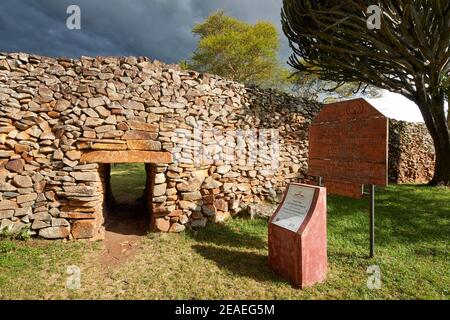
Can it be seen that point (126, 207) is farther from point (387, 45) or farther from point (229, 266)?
point (387, 45)

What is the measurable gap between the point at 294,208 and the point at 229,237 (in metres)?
1.75

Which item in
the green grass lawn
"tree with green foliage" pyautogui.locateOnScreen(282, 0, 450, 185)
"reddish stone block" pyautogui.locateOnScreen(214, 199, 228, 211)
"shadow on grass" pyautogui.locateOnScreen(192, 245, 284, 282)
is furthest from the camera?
"tree with green foliage" pyautogui.locateOnScreen(282, 0, 450, 185)

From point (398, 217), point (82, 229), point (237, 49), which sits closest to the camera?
point (82, 229)

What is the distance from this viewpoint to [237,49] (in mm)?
15953

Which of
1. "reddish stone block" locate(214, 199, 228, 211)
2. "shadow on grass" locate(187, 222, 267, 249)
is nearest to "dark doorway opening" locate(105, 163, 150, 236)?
"shadow on grass" locate(187, 222, 267, 249)

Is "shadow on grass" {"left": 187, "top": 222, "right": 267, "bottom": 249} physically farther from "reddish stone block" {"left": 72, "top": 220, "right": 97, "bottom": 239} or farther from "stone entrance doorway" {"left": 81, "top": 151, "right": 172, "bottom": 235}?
"reddish stone block" {"left": 72, "top": 220, "right": 97, "bottom": 239}

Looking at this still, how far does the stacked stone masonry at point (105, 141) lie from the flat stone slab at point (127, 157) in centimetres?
2

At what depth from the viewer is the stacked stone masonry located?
4566 millimetres

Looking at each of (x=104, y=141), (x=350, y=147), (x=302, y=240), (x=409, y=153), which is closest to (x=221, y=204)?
(x=302, y=240)

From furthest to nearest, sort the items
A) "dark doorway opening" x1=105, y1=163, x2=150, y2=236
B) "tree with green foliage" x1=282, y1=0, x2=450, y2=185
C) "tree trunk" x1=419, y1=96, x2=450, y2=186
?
"tree trunk" x1=419, y1=96, x2=450, y2=186 → "tree with green foliage" x1=282, y1=0, x2=450, y2=185 → "dark doorway opening" x1=105, y1=163, x2=150, y2=236

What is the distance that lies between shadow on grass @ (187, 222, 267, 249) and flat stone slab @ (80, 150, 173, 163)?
1663 mm

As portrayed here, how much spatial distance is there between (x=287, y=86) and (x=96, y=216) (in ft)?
60.4

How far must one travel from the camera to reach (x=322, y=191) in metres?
3.49
